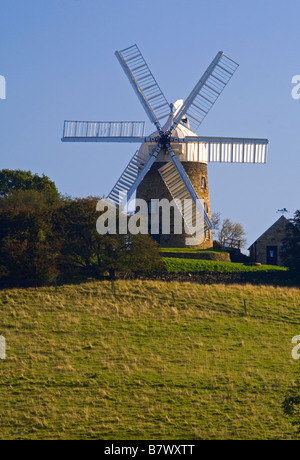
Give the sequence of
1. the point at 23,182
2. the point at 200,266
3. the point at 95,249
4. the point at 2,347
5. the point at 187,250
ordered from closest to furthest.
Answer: the point at 2,347 → the point at 95,249 → the point at 200,266 → the point at 187,250 → the point at 23,182

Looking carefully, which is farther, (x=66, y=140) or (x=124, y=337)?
(x=66, y=140)

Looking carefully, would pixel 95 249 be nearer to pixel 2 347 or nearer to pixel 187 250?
pixel 187 250

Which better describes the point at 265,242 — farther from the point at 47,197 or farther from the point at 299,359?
the point at 299,359

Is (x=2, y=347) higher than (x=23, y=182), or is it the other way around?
(x=23, y=182)

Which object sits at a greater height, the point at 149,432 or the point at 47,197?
the point at 47,197

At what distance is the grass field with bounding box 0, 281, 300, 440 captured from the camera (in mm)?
29344

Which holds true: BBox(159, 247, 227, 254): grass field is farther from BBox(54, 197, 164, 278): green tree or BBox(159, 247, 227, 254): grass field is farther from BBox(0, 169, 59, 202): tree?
BBox(0, 169, 59, 202): tree

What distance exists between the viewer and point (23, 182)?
69.8 metres

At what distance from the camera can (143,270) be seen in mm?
50219

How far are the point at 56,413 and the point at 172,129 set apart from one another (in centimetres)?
2688

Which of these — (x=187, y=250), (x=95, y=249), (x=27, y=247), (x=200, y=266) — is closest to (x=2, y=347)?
(x=27, y=247)

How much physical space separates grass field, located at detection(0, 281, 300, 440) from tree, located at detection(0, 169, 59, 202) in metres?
22.9

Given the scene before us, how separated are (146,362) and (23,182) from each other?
36895 millimetres
